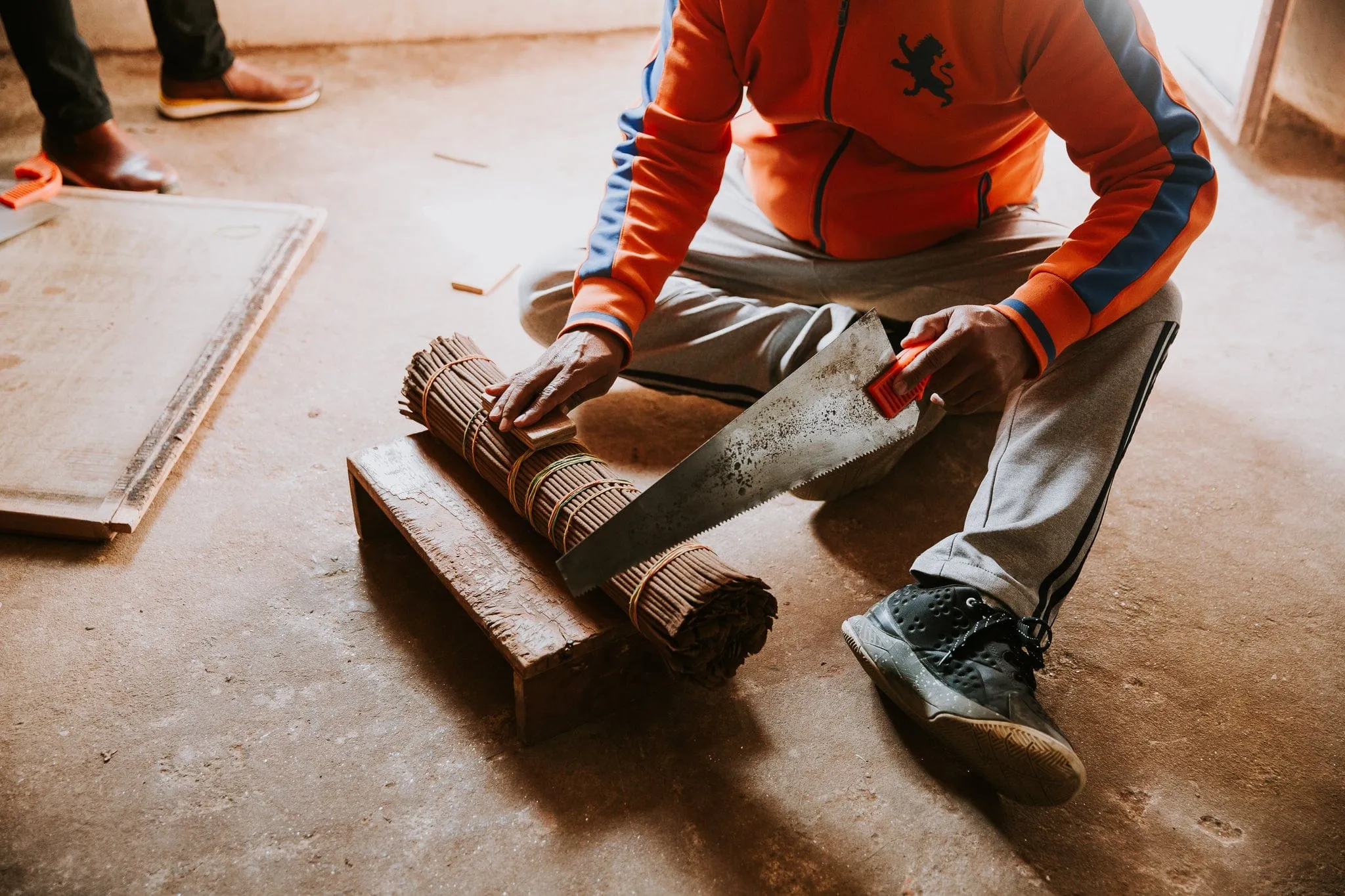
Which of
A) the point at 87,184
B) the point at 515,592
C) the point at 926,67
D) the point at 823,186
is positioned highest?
the point at 926,67

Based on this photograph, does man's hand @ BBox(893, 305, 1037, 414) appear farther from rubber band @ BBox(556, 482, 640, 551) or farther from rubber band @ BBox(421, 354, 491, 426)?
rubber band @ BBox(421, 354, 491, 426)

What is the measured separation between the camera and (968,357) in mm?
1538

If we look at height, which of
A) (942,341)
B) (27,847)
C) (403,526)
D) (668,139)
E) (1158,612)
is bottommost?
(1158,612)

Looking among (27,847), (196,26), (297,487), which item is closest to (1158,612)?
(297,487)

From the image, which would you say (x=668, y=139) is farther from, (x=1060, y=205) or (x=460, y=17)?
(x=460, y=17)

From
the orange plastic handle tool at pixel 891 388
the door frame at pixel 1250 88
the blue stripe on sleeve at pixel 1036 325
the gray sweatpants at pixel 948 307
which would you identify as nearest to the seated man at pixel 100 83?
the gray sweatpants at pixel 948 307

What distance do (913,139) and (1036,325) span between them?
45cm

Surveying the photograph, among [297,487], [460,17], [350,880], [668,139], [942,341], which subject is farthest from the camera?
[460,17]

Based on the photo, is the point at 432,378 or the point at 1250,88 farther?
the point at 1250,88

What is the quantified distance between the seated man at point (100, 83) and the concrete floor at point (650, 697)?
2.79ft

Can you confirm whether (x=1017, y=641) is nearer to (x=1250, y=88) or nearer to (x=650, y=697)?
(x=650, y=697)

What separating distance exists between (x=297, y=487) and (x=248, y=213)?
113 cm

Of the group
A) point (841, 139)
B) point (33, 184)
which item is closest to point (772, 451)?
point (841, 139)

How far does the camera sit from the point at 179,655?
1.71 meters
